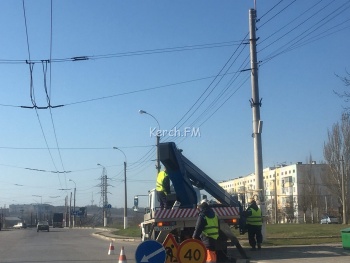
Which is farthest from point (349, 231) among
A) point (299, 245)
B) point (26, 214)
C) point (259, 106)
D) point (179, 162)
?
point (26, 214)

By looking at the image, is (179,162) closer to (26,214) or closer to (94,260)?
(94,260)

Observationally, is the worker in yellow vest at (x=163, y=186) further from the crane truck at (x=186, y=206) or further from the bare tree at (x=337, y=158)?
the bare tree at (x=337, y=158)

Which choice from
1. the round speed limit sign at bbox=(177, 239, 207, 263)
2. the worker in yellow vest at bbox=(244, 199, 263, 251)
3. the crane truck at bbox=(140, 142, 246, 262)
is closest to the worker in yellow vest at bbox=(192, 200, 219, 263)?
the round speed limit sign at bbox=(177, 239, 207, 263)

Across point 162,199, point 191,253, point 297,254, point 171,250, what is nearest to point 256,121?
point 162,199

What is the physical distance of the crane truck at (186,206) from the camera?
679 inches

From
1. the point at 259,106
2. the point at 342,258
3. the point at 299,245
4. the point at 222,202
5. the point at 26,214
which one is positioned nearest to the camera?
the point at 342,258

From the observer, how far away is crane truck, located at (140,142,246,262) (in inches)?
679

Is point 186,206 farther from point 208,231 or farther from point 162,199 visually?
point 208,231

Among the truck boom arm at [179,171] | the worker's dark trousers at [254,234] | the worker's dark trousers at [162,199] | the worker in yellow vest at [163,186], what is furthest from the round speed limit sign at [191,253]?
the worker's dark trousers at [254,234]

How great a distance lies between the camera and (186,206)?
1856cm

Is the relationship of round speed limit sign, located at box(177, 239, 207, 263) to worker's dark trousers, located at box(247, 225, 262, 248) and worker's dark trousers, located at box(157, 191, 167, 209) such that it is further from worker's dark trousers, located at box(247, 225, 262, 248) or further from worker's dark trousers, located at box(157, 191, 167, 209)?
worker's dark trousers, located at box(247, 225, 262, 248)

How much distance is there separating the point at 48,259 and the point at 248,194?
30.4 feet

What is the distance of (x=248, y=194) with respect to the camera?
2467 centimetres

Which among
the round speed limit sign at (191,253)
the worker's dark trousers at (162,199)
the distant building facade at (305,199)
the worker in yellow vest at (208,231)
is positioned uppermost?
the distant building facade at (305,199)
